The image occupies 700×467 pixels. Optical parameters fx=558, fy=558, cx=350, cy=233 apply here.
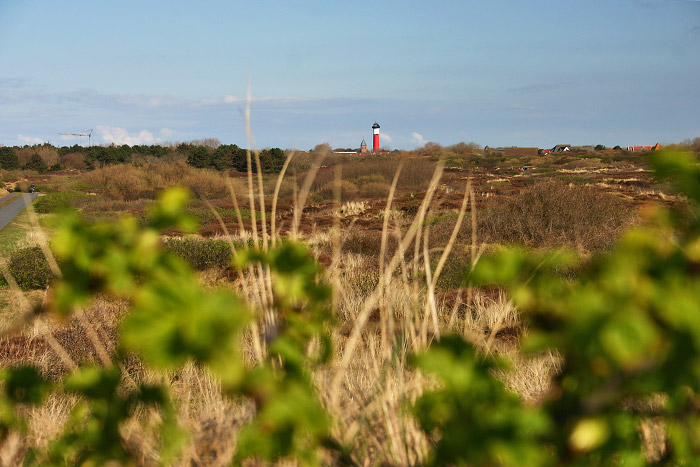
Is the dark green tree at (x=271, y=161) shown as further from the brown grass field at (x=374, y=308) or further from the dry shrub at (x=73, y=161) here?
the dry shrub at (x=73, y=161)

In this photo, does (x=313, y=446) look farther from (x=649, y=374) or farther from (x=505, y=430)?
(x=649, y=374)

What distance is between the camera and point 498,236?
10664 mm

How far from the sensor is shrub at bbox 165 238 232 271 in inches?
335

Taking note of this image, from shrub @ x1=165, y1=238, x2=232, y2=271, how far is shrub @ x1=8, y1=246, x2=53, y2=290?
5.64 feet

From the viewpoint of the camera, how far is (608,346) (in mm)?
561

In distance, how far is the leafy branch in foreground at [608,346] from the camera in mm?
593

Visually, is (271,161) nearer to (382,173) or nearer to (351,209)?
(382,173)

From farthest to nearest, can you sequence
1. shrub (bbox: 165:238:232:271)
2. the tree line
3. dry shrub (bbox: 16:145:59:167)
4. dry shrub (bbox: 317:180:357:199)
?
1. dry shrub (bbox: 16:145:59:167)
2. the tree line
3. dry shrub (bbox: 317:180:357:199)
4. shrub (bbox: 165:238:232:271)

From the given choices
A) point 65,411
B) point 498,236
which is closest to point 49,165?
point 498,236

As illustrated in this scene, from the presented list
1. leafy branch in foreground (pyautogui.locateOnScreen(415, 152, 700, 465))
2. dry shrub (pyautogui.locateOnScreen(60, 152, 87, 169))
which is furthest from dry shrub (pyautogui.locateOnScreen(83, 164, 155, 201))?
leafy branch in foreground (pyautogui.locateOnScreen(415, 152, 700, 465))

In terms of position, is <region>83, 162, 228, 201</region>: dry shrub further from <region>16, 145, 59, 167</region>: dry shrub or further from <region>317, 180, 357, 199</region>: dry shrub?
<region>16, 145, 59, 167</region>: dry shrub

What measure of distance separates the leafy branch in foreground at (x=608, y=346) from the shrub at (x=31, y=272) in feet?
26.7

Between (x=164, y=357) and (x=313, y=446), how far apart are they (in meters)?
0.31

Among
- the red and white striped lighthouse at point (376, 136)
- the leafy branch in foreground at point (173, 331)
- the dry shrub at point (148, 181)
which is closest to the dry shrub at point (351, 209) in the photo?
the dry shrub at point (148, 181)
